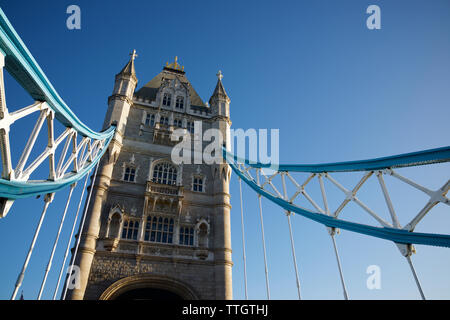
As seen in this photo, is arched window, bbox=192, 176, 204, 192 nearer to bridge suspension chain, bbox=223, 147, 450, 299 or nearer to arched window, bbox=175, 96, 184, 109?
arched window, bbox=175, 96, 184, 109

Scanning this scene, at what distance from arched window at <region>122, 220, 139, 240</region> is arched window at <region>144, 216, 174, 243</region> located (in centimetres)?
62

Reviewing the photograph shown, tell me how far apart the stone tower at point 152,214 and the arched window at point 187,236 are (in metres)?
0.07

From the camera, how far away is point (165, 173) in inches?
768

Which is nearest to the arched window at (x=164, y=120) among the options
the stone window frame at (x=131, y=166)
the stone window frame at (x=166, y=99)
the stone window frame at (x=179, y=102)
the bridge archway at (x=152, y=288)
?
the stone window frame at (x=166, y=99)

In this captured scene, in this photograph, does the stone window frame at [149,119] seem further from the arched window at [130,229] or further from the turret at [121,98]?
the arched window at [130,229]

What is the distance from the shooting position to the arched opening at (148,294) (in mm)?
14977

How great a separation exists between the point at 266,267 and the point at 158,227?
8651 millimetres

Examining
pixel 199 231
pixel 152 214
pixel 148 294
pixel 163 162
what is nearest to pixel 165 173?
pixel 163 162

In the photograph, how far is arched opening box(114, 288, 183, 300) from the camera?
1498 centimetres

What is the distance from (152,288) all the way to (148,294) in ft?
2.17

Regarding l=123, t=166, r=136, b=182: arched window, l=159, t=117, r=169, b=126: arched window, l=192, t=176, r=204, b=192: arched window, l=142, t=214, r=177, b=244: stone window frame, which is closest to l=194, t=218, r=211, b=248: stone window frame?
l=142, t=214, r=177, b=244: stone window frame

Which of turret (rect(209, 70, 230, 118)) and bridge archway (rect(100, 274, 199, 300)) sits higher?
turret (rect(209, 70, 230, 118))
